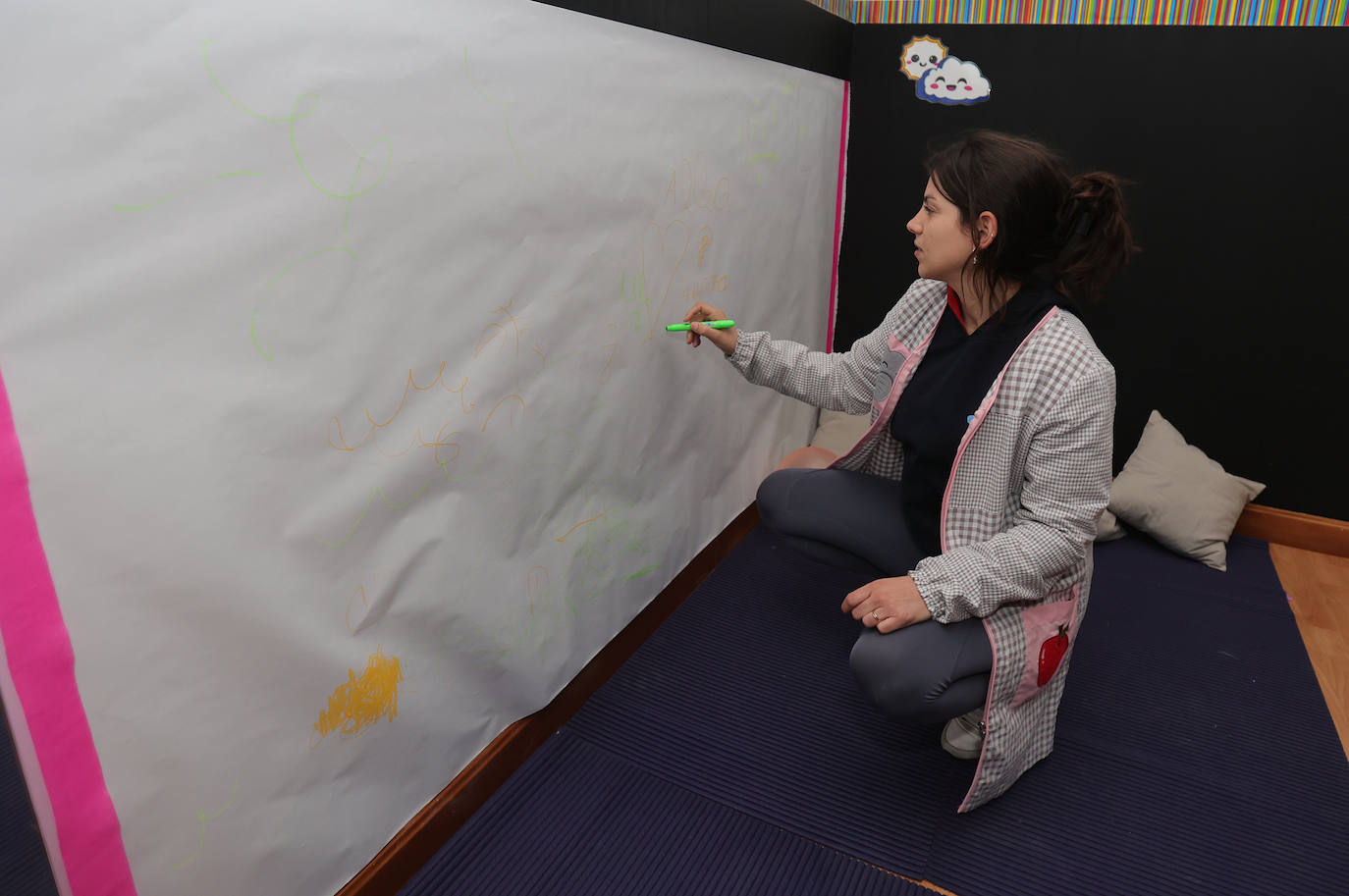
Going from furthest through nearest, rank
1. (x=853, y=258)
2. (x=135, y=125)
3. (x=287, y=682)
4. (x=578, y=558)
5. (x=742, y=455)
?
(x=853, y=258) → (x=742, y=455) → (x=578, y=558) → (x=287, y=682) → (x=135, y=125)

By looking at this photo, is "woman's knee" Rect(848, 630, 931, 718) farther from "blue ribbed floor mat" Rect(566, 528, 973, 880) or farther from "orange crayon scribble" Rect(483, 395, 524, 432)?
"orange crayon scribble" Rect(483, 395, 524, 432)

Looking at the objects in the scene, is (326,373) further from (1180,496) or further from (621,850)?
(1180,496)

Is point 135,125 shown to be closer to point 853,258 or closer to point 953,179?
point 953,179

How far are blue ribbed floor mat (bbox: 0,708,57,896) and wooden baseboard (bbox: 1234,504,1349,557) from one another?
277 cm

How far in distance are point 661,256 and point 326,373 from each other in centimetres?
82

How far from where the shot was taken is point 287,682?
3.69ft

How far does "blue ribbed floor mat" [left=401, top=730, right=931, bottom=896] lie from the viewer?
1414 millimetres

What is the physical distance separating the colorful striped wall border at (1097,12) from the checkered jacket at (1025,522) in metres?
1.29

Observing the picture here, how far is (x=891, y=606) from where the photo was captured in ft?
4.85

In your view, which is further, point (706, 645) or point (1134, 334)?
point (1134, 334)

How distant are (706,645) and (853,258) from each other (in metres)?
1.40

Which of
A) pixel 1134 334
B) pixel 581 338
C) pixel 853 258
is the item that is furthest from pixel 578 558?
pixel 1134 334

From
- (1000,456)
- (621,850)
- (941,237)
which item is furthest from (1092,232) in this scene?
(621,850)

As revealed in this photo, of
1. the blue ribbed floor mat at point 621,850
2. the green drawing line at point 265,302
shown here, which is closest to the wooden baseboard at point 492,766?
the blue ribbed floor mat at point 621,850
